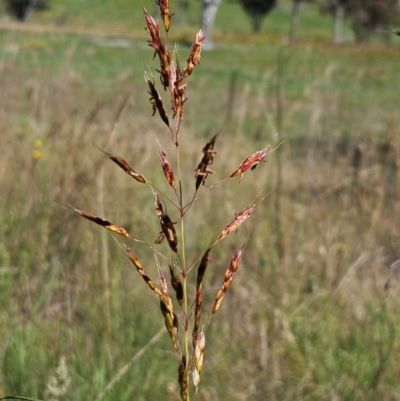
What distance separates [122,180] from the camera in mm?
3131

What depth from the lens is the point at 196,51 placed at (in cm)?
65

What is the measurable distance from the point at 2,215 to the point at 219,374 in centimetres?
100

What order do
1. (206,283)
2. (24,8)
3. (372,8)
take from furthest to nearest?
(372,8)
(24,8)
(206,283)


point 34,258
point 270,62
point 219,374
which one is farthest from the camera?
point 270,62

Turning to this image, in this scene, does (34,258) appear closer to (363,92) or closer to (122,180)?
(122,180)

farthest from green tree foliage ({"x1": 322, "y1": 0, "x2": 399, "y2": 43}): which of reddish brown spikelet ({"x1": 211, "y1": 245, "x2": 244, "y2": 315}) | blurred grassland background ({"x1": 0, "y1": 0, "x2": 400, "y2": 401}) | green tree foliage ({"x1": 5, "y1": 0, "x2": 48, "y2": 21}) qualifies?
green tree foliage ({"x1": 5, "y1": 0, "x2": 48, "y2": 21})

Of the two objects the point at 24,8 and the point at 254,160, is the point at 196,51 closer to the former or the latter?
the point at 254,160

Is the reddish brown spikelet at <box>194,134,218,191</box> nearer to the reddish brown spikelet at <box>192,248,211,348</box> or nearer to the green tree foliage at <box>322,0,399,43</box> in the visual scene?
the reddish brown spikelet at <box>192,248,211,348</box>

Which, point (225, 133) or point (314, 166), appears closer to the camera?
point (314, 166)

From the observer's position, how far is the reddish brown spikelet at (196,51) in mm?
640

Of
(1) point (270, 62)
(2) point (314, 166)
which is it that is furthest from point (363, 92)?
(2) point (314, 166)

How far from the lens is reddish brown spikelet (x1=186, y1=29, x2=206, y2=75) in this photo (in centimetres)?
64

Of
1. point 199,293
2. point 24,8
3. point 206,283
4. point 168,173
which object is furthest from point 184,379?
point 24,8

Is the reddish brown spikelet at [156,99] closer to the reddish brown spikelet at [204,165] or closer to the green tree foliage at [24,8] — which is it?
the reddish brown spikelet at [204,165]
